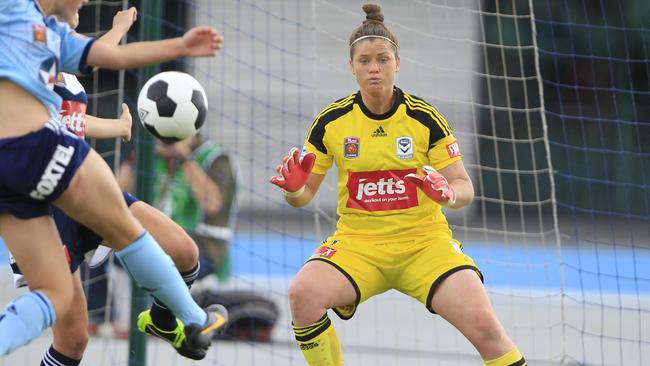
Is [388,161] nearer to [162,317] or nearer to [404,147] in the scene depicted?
[404,147]

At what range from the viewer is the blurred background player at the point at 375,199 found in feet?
15.7

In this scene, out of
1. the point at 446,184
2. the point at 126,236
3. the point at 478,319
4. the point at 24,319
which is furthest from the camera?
the point at 478,319

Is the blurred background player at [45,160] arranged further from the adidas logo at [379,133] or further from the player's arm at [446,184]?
the adidas logo at [379,133]

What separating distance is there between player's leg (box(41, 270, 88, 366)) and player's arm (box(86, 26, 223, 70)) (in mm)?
1268

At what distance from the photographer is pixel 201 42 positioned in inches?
146

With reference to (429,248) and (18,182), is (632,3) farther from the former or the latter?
(18,182)

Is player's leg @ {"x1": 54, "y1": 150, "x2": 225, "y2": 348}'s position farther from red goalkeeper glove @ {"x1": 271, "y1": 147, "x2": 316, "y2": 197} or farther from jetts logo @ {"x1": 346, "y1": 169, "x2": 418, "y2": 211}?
jetts logo @ {"x1": 346, "y1": 169, "x2": 418, "y2": 211}

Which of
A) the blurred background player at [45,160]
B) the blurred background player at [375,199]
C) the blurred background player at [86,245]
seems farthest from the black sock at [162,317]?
the blurred background player at [45,160]

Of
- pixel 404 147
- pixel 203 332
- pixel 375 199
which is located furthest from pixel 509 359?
pixel 203 332

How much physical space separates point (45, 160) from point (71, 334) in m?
1.30

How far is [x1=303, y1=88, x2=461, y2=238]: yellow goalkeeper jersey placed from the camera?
196 inches

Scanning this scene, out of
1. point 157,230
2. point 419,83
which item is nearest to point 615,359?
point 157,230

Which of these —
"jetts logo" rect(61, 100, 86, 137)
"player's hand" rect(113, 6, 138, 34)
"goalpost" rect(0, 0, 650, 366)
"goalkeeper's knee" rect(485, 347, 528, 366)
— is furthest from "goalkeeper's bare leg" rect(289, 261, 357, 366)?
"goalpost" rect(0, 0, 650, 366)

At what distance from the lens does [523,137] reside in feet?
38.2
